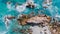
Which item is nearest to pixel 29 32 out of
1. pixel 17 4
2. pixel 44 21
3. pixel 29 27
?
pixel 29 27

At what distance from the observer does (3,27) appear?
1080mm

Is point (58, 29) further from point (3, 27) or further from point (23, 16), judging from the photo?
point (3, 27)

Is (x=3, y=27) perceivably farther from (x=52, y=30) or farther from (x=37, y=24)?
(x=52, y=30)

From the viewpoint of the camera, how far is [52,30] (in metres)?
1.09

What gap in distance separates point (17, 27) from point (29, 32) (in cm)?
11

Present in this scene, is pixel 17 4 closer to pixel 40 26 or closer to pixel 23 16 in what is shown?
pixel 23 16

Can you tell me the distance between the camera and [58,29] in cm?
109

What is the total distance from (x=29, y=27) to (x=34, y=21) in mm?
64

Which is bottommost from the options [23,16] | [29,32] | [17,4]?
[29,32]

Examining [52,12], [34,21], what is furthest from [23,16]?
[52,12]

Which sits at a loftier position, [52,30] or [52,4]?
[52,4]

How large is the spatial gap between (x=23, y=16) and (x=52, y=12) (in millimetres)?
241

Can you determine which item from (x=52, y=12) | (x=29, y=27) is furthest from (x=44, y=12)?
(x=29, y=27)

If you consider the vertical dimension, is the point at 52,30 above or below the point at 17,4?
below
